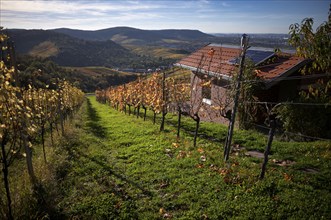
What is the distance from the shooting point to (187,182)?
8297 millimetres

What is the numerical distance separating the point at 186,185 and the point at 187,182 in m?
0.16

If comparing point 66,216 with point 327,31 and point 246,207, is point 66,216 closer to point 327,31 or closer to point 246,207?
point 246,207

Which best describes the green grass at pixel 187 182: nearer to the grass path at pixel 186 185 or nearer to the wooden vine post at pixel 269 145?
the grass path at pixel 186 185

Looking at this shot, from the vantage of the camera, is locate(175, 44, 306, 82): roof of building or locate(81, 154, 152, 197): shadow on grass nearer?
locate(81, 154, 152, 197): shadow on grass

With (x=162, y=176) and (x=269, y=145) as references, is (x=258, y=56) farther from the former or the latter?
(x=162, y=176)

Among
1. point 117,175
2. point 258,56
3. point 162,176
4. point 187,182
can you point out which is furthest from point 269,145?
point 258,56

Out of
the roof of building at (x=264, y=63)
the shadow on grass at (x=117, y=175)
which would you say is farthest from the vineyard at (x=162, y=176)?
the roof of building at (x=264, y=63)

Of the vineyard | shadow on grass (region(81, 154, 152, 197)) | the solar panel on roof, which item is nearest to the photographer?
the vineyard

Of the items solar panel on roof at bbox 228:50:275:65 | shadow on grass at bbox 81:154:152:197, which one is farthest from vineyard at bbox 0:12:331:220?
solar panel on roof at bbox 228:50:275:65

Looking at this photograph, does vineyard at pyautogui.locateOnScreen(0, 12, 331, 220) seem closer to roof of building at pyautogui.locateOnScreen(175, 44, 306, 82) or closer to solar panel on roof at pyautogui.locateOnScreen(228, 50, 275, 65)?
roof of building at pyautogui.locateOnScreen(175, 44, 306, 82)

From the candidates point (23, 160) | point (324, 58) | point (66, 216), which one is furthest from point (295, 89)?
point (23, 160)

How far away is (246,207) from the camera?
6.71m

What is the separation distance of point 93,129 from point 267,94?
12.4 metres

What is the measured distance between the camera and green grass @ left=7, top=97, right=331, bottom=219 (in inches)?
265
